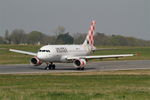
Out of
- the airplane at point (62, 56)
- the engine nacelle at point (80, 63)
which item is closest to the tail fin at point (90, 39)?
the airplane at point (62, 56)

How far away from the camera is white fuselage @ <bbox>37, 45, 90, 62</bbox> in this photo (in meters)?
54.6

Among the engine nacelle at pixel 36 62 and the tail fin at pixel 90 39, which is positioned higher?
the tail fin at pixel 90 39

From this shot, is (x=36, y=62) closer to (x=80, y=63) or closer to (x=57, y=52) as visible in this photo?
(x=57, y=52)

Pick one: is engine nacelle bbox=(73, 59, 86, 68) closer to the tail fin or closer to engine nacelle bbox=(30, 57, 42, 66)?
engine nacelle bbox=(30, 57, 42, 66)

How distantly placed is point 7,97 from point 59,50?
3396 centimetres

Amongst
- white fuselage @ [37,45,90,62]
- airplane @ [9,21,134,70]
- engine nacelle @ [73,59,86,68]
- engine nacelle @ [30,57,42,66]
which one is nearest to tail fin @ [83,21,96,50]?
airplane @ [9,21,134,70]

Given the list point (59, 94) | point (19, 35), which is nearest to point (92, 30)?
point (59, 94)

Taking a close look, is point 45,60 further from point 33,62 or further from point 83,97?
point 83,97

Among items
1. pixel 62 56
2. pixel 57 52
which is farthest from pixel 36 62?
pixel 62 56

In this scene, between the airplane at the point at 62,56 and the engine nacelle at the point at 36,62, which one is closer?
the airplane at the point at 62,56

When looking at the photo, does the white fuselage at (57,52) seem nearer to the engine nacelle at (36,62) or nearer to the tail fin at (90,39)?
the engine nacelle at (36,62)

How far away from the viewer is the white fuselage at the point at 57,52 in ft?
179

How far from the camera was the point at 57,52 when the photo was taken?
5581 cm

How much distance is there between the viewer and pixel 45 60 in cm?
5494
